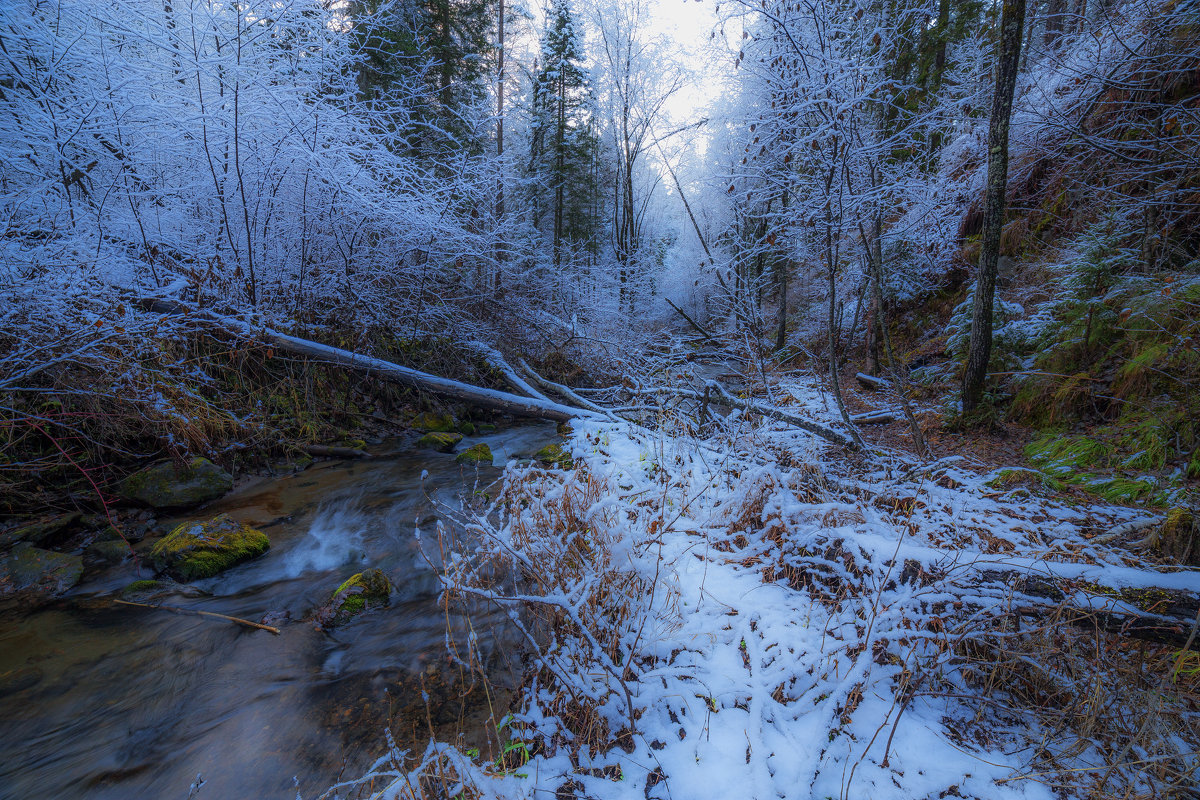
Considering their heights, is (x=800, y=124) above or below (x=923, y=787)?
above

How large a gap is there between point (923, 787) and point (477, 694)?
2.27 metres

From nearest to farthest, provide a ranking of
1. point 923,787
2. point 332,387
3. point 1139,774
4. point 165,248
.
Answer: point 1139,774 < point 923,787 < point 165,248 < point 332,387

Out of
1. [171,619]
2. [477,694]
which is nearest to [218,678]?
[171,619]

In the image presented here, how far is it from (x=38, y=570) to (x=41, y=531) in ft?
2.02

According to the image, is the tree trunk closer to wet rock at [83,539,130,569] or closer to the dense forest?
the dense forest

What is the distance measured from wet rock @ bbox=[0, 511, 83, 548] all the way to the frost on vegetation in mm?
4485

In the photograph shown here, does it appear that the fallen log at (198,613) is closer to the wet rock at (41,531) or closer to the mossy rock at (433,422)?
the wet rock at (41,531)

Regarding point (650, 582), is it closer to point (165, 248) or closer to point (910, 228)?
point (165, 248)

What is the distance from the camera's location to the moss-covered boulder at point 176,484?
190 inches

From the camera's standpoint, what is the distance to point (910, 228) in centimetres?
838

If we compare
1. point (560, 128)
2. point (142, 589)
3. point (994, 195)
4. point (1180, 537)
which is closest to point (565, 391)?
point (142, 589)

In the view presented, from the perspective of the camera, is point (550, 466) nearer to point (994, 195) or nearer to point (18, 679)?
point (18, 679)

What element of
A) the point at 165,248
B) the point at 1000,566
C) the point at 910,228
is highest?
the point at 910,228

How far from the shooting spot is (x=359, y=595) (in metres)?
3.82
